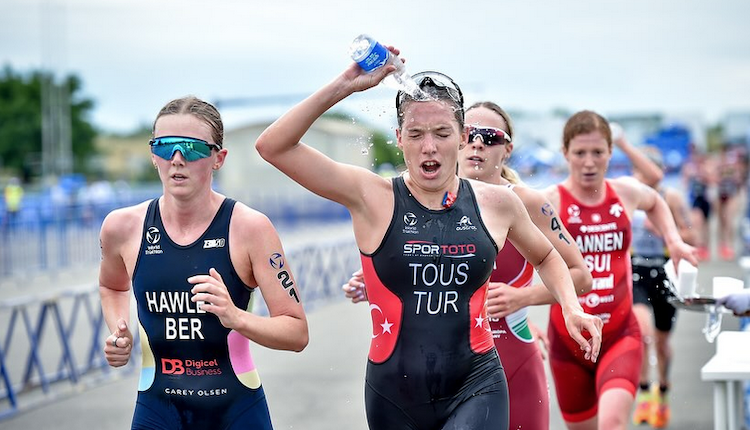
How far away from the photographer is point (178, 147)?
3787mm

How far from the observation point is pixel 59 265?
65.5ft

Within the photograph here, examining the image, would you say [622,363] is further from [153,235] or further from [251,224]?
[153,235]

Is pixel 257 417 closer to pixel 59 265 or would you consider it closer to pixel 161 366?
pixel 161 366

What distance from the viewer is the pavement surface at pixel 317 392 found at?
792cm

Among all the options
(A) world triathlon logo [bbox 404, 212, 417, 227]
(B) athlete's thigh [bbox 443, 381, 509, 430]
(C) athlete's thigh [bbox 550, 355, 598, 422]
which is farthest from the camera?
(C) athlete's thigh [bbox 550, 355, 598, 422]

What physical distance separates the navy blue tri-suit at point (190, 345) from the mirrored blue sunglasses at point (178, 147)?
0.87 feet

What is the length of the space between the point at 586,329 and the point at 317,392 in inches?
217

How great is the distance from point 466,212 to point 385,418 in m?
0.87

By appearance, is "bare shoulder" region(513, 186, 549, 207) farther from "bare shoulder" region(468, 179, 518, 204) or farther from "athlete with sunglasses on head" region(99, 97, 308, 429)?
"athlete with sunglasses on head" region(99, 97, 308, 429)

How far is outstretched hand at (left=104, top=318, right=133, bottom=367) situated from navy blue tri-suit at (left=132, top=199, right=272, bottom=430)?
10 centimetres

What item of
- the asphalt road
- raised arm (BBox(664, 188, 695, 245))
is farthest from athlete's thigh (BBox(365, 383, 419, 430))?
raised arm (BBox(664, 188, 695, 245))

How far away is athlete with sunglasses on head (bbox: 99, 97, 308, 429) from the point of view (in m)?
3.74

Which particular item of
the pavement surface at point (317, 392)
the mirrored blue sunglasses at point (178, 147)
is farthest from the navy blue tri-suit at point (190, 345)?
the pavement surface at point (317, 392)

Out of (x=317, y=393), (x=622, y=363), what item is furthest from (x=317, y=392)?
(x=622, y=363)
